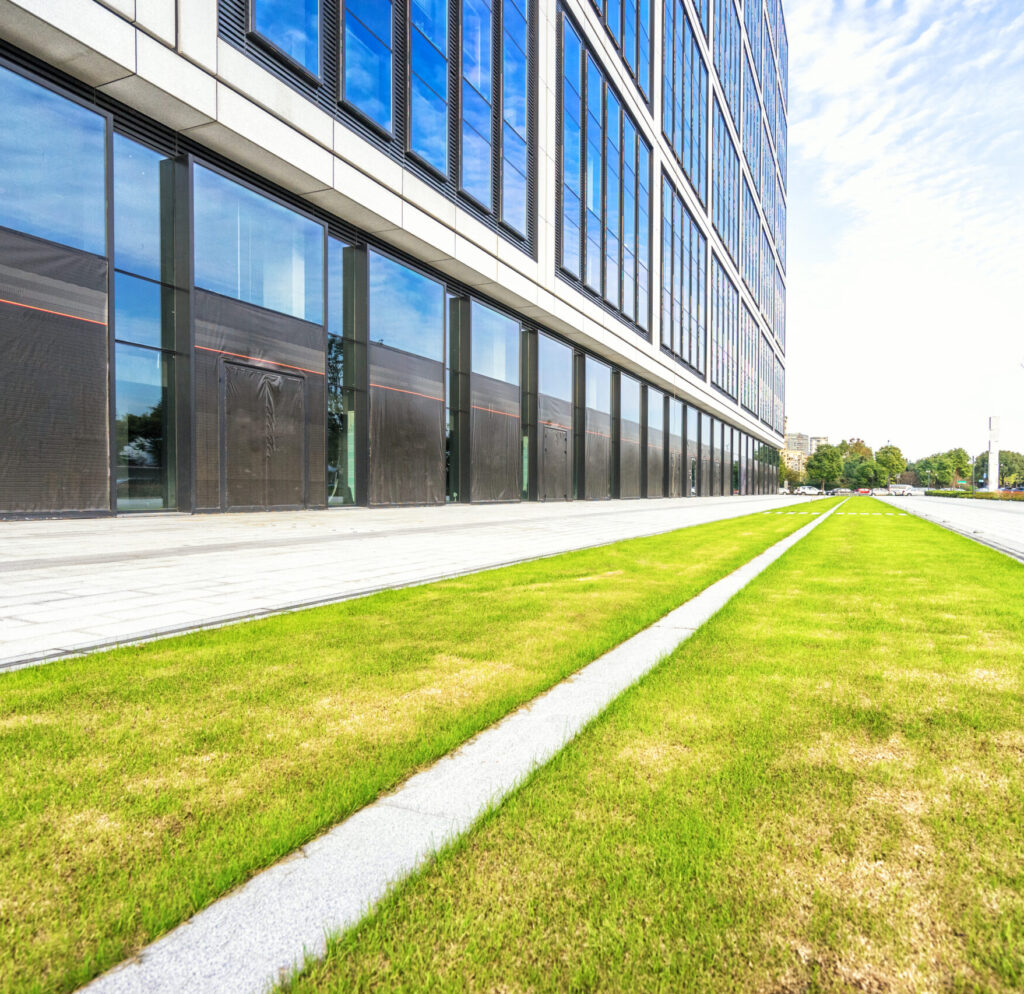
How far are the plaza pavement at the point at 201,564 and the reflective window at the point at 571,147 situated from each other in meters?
18.0

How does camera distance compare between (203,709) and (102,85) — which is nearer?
(203,709)

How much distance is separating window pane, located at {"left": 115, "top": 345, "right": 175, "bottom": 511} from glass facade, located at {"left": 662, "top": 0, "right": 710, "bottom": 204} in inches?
1420

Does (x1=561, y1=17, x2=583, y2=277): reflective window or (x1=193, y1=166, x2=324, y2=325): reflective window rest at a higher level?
(x1=561, y1=17, x2=583, y2=277): reflective window

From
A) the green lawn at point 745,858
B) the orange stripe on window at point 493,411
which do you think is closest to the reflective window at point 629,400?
the orange stripe on window at point 493,411

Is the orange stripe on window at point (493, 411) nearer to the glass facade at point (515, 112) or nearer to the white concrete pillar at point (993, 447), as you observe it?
the glass facade at point (515, 112)

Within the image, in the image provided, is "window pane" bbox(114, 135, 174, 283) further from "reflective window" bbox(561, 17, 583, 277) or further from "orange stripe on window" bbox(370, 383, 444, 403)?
"reflective window" bbox(561, 17, 583, 277)

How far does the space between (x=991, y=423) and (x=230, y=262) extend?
80658mm

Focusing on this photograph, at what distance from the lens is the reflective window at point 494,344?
85.8 feet

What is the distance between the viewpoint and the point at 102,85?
13578mm

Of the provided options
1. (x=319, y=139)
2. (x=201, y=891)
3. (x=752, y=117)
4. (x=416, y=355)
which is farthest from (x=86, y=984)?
(x=752, y=117)

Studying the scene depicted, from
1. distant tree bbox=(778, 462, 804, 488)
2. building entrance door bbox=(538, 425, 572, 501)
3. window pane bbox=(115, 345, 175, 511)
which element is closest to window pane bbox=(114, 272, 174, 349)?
window pane bbox=(115, 345, 175, 511)

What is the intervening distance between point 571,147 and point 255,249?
17.6 m

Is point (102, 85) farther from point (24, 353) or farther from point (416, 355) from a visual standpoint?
point (416, 355)

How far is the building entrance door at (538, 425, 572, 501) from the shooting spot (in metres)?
30.8
